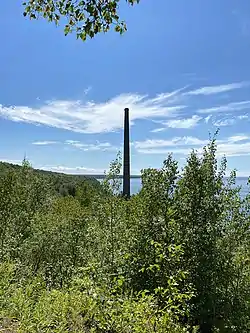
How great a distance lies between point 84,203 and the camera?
15398 millimetres

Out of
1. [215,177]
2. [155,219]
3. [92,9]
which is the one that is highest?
[92,9]

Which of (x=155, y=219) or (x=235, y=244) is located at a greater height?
(x=155, y=219)

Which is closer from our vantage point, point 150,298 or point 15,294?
point 150,298

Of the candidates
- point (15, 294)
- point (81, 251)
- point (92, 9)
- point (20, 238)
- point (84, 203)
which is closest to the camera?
point (92, 9)

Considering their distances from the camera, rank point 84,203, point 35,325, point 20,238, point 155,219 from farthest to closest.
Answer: point 84,203
point 20,238
point 155,219
point 35,325

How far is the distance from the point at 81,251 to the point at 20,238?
215 cm

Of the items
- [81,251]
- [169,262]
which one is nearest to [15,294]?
[169,262]

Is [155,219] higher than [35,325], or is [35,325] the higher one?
[155,219]

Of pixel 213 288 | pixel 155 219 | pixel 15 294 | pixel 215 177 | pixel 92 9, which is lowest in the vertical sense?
pixel 213 288

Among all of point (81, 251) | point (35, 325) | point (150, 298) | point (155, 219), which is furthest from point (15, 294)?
point (81, 251)

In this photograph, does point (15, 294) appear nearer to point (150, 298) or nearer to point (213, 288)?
point (150, 298)

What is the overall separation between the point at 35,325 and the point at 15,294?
1.20 metres

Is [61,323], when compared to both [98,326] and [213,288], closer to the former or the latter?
[98,326]

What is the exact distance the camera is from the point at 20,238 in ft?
33.4
